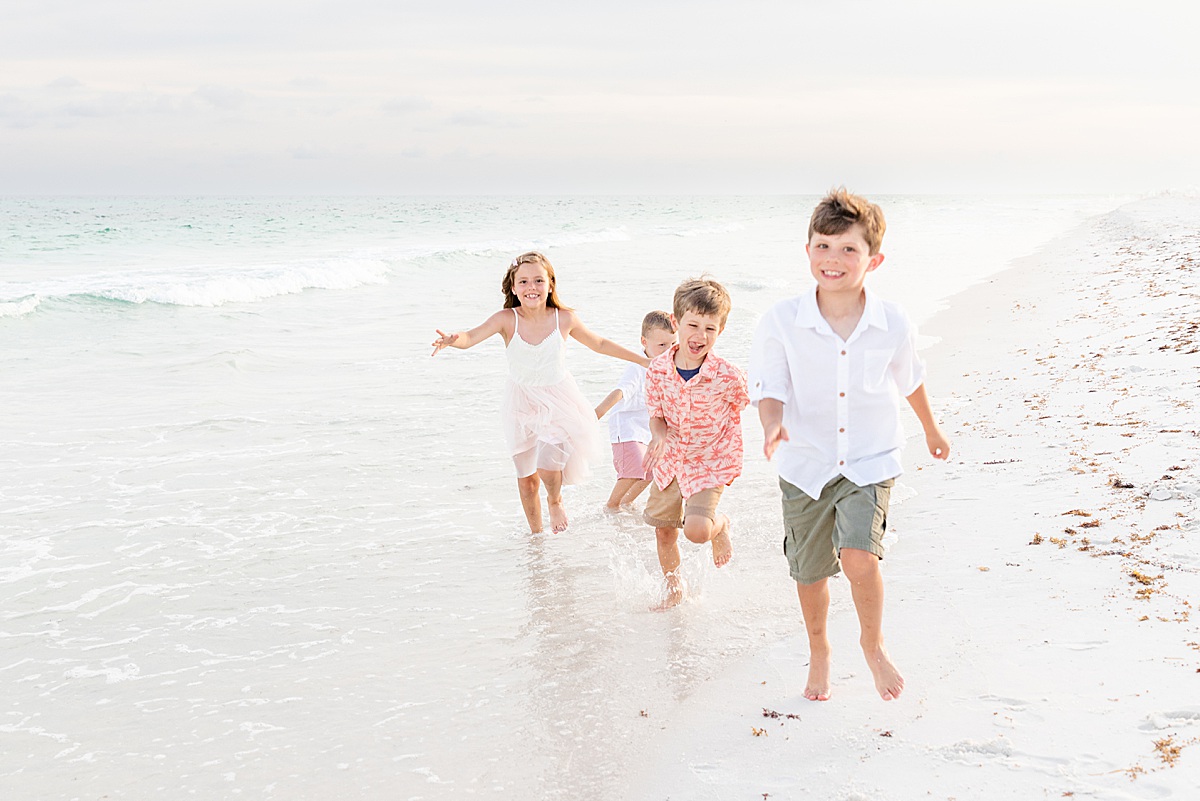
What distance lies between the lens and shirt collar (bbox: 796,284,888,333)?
3293 mm

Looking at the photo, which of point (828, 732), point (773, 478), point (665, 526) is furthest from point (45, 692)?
point (773, 478)

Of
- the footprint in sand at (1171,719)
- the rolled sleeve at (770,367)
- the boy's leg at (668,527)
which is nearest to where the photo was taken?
the footprint in sand at (1171,719)

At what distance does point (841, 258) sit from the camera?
3.28 m

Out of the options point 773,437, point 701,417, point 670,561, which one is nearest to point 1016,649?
point 773,437

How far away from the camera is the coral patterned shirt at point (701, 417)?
458cm

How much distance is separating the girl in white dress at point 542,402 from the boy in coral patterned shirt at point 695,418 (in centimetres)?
132

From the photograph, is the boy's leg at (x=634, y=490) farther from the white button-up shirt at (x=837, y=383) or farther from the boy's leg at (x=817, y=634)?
the white button-up shirt at (x=837, y=383)

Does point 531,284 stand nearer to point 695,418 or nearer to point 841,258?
point 695,418

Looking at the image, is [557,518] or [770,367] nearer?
[770,367]

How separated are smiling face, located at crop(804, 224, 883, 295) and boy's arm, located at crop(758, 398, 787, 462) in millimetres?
436

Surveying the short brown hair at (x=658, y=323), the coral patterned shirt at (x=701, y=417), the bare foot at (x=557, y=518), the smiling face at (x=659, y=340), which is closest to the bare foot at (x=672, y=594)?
the coral patterned shirt at (x=701, y=417)

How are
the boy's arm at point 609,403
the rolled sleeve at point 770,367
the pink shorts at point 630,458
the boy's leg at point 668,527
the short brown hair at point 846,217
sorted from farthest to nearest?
the pink shorts at point 630,458 → the boy's arm at point 609,403 → the boy's leg at point 668,527 → the rolled sleeve at point 770,367 → the short brown hair at point 846,217

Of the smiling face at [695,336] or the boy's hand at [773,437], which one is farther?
the smiling face at [695,336]

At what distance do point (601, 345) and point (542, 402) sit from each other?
525 mm
